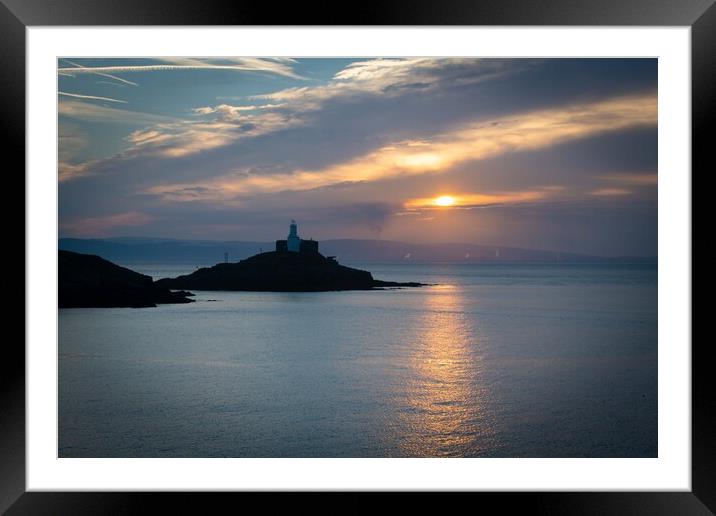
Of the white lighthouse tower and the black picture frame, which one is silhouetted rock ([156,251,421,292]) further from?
the black picture frame

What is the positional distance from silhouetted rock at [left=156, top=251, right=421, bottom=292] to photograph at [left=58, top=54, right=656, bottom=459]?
0.12 metres

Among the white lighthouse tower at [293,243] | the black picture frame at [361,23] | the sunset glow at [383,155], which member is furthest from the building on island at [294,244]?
the black picture frame at [361,23]

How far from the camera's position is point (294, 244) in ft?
79.0

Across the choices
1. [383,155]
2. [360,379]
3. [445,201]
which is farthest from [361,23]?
[383,155]

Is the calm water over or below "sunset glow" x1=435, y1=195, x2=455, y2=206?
below

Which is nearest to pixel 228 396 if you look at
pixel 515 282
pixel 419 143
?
pixel 419 143

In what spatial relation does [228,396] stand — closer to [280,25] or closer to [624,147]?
[280,25]

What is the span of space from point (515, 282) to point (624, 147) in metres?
Answer: 11.9

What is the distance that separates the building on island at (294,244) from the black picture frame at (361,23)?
2209 cm

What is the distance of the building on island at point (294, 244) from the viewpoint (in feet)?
79.4

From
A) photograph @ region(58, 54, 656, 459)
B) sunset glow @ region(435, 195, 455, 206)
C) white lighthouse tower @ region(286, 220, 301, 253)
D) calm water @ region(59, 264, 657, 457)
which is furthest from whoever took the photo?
sunset glow @ region(435, 195, 455, 206)

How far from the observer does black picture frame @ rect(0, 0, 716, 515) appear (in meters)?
1.95

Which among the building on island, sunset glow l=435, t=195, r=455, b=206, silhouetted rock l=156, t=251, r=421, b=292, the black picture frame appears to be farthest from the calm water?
the black picture frame

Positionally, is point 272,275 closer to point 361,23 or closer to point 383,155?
point 383,155
